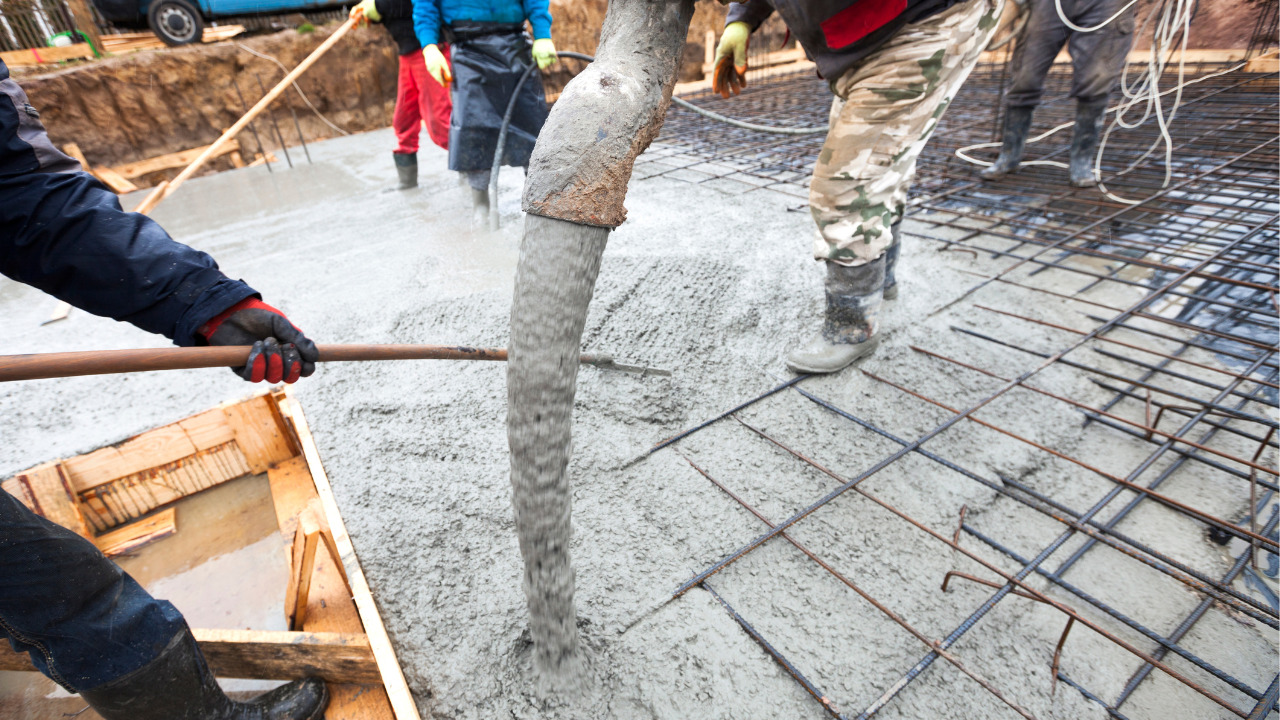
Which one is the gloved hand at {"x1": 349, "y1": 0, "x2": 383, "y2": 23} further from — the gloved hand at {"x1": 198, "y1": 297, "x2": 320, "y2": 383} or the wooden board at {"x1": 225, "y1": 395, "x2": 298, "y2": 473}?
the gloved hand at {"x1": 198, "y1": 297, "x2": 320, "y2": 383}

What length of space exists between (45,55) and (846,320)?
1026cm

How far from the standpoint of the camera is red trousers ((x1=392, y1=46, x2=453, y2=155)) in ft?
14.4

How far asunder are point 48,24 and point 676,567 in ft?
38.7

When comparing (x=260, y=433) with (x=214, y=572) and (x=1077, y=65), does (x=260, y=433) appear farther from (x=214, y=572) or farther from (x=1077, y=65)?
(x=1077, y=65)

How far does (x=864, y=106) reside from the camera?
202 cm

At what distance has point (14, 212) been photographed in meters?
1.24

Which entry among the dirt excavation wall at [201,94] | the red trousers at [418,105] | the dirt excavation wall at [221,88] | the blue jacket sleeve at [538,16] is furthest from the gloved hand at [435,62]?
the dirt excavation wall at [201,94]

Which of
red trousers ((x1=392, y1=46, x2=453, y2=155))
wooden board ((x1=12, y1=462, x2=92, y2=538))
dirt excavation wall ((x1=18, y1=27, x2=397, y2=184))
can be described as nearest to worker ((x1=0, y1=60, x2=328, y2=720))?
wooden board ((x1=12, y1=462, x2=92, y2=538))

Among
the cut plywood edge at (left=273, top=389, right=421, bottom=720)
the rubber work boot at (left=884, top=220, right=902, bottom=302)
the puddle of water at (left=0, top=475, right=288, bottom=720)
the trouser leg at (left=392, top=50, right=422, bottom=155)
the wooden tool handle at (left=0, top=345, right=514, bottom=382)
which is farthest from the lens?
the trouser leg at (left=392, top=50, right=422, bottom=155)

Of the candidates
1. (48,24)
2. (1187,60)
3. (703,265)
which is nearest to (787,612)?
(703,265)

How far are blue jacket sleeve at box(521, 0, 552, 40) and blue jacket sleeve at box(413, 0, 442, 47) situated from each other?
0.55 m

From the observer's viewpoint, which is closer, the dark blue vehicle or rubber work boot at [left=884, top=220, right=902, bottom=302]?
rubber work boot at [left=884, top=220, right=902, bottom=302]

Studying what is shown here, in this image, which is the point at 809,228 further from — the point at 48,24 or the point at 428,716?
the point at 48,24

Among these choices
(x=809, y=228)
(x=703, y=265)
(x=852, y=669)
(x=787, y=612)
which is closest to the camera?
(x=852, y=669)
